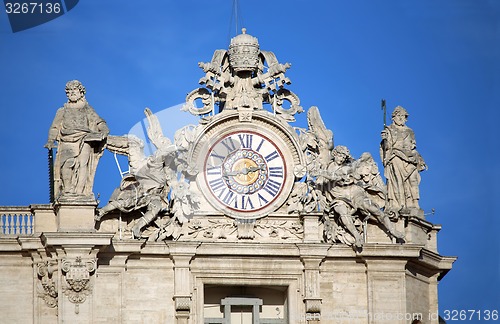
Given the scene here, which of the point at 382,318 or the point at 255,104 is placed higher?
the point at 255,104

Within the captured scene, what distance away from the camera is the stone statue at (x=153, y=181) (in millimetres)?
53156

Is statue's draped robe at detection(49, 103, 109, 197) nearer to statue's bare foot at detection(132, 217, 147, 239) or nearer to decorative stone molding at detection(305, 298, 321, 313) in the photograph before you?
statue's bare foot at detection(132, 217, 147, 239)

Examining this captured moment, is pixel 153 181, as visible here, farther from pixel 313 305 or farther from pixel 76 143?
pixel 313 305

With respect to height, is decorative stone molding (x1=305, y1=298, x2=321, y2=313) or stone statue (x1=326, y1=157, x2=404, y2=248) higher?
stone statue (x1=326, y1=157, x2=404, y2=248)

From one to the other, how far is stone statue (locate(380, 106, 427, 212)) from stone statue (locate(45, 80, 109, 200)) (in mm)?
5447

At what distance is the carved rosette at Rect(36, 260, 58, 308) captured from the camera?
52.8 m

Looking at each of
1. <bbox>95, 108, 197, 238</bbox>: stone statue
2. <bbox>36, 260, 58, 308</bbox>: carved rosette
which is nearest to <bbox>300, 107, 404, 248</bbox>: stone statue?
<bbox>95, 108, 197, 238</bbox>: stone statue

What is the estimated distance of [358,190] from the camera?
54.1 metres

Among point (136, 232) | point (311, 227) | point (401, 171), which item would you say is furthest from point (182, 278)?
point (401, 171)

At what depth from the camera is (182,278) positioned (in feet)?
174

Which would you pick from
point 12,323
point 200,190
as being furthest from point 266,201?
point 12,323

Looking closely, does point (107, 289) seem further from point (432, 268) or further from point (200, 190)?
point (432, 268)

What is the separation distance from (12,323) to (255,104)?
20.1 ft

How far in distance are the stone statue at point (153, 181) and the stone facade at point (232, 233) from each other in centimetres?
3
